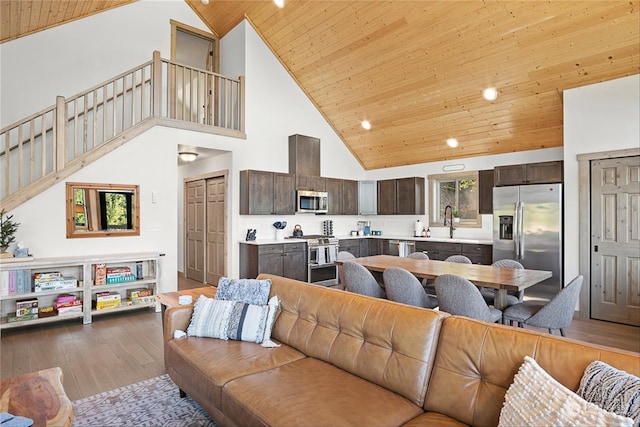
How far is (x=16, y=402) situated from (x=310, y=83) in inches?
255

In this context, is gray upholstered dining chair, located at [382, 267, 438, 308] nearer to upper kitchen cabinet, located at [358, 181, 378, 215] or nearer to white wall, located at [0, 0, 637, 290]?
white wall, located at [0, 0, 637, 290]

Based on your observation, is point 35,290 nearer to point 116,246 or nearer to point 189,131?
point 116,246

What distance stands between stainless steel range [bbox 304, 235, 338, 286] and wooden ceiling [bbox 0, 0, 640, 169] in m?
2.41

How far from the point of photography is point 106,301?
4723 mm

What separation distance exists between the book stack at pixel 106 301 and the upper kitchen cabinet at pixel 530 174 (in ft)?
19.3

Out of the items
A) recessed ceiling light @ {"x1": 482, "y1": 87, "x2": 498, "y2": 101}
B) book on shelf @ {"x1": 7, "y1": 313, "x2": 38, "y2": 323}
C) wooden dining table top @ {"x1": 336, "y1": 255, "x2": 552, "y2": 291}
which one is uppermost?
recessed ceiling light @ {"x1": 482, "y1": 87, "x2": 498, "y2": 101}

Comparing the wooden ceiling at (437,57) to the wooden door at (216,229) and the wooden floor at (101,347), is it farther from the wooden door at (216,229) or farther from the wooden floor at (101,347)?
the wooden floor at (101,347)

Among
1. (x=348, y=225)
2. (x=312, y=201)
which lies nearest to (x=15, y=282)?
(x=312, y=201)

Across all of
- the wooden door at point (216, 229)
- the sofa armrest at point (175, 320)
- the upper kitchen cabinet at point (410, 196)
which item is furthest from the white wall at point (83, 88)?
the upper kitchen cabinet at point (410, 196)

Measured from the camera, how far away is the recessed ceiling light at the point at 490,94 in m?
5.21

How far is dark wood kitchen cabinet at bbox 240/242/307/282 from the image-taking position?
5983 millimetres

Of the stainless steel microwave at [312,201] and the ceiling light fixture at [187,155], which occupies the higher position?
the ceiling light fixture at [187,155]

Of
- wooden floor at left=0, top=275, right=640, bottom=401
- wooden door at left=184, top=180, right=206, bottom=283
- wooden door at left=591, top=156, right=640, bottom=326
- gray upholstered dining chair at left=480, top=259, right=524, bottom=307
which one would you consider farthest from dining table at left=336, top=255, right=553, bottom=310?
wooden door at left=184, top=180, right=206, bottom=283

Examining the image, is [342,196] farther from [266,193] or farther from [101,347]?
[101,347]
